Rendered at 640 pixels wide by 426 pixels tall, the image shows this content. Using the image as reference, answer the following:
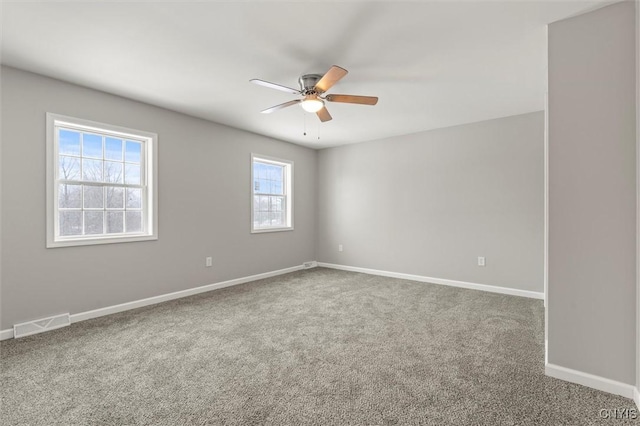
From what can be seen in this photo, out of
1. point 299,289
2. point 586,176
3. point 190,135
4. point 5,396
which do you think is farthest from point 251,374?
point 190,135

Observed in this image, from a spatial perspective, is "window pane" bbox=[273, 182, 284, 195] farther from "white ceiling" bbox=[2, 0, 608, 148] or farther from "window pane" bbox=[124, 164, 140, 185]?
"window pane" bbox=[124, 164, 140, 185]

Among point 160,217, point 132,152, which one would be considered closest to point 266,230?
point 160,217

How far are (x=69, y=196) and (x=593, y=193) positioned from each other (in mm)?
4583

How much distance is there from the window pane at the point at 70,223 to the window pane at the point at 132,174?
0.63 meters

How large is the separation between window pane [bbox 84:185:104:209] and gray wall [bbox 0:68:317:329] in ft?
1.32

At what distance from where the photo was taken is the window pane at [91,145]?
330 centimetres

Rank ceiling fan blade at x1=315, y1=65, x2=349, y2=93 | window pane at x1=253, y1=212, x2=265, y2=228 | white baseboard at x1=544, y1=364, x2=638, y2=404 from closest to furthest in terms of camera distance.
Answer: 1. white baseboard at x1=544, y1=364, x2=638, y2=404
2. ceiling fan blade at x1=315, y1=65, x2=349, y2=93
3. window pane at x1=253, y1=212, x2=265, y2=228

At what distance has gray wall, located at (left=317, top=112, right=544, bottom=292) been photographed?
13.3ft

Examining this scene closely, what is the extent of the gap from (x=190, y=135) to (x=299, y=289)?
2667mm

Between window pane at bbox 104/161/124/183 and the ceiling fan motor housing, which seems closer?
the ceiling fan motor housing

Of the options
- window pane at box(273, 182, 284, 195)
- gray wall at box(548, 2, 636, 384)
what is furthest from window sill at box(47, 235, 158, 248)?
gray wall at box(548, 2, 636, 384)

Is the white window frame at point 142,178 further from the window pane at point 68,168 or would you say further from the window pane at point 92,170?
the window pane at point 92,170

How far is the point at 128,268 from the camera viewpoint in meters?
3.54

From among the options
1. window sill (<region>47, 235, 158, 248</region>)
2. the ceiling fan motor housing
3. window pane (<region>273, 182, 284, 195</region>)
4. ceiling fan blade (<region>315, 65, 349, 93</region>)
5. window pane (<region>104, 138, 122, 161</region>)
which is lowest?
window sill (<region>47, 235, 158, 248</region>)
